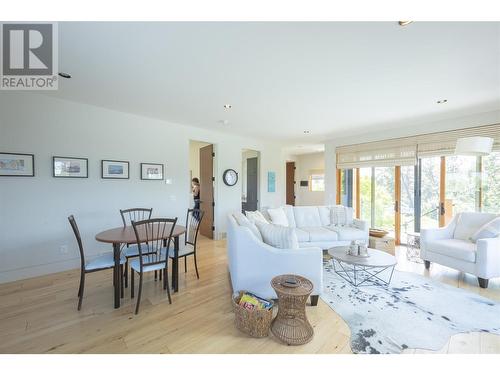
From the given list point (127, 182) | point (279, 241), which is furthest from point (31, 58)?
point (279, 241)

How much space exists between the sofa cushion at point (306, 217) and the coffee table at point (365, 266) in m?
1.10

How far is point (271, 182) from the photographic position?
621cm

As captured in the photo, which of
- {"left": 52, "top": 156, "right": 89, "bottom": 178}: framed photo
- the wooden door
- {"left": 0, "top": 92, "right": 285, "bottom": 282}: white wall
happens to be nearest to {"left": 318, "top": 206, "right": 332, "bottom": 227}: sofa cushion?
{"left": 0, "top": 92, "right": 285, "bottom": 282}: white wall

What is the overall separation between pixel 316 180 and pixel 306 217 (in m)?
3.87

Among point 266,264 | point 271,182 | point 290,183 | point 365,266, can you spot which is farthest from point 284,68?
point 290,183

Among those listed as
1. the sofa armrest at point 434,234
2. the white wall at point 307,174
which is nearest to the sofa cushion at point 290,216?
the sofa armrest at point 434,234

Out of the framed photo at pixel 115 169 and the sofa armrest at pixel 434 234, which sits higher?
the framed photo at pixel 115 169

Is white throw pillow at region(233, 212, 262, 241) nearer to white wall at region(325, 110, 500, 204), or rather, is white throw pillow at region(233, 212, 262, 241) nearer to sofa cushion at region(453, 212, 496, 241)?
sofa cushion at region(453, 212, 496, 241)

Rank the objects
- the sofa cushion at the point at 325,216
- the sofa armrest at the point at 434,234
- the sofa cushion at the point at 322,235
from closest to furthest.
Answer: the sofa armrest at the point at 434,234
the sofa cushion at the point at 322,235
the sofa cushion at the point at 325,216

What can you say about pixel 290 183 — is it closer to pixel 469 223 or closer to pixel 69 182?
pixel 469 223

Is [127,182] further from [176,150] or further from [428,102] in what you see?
[428,102]

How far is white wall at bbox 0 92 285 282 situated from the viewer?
2.79 meters

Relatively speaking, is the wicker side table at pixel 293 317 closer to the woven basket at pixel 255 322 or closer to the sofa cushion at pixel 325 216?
the woven basket at pixel 255 322

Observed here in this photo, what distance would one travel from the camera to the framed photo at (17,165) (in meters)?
2.71
